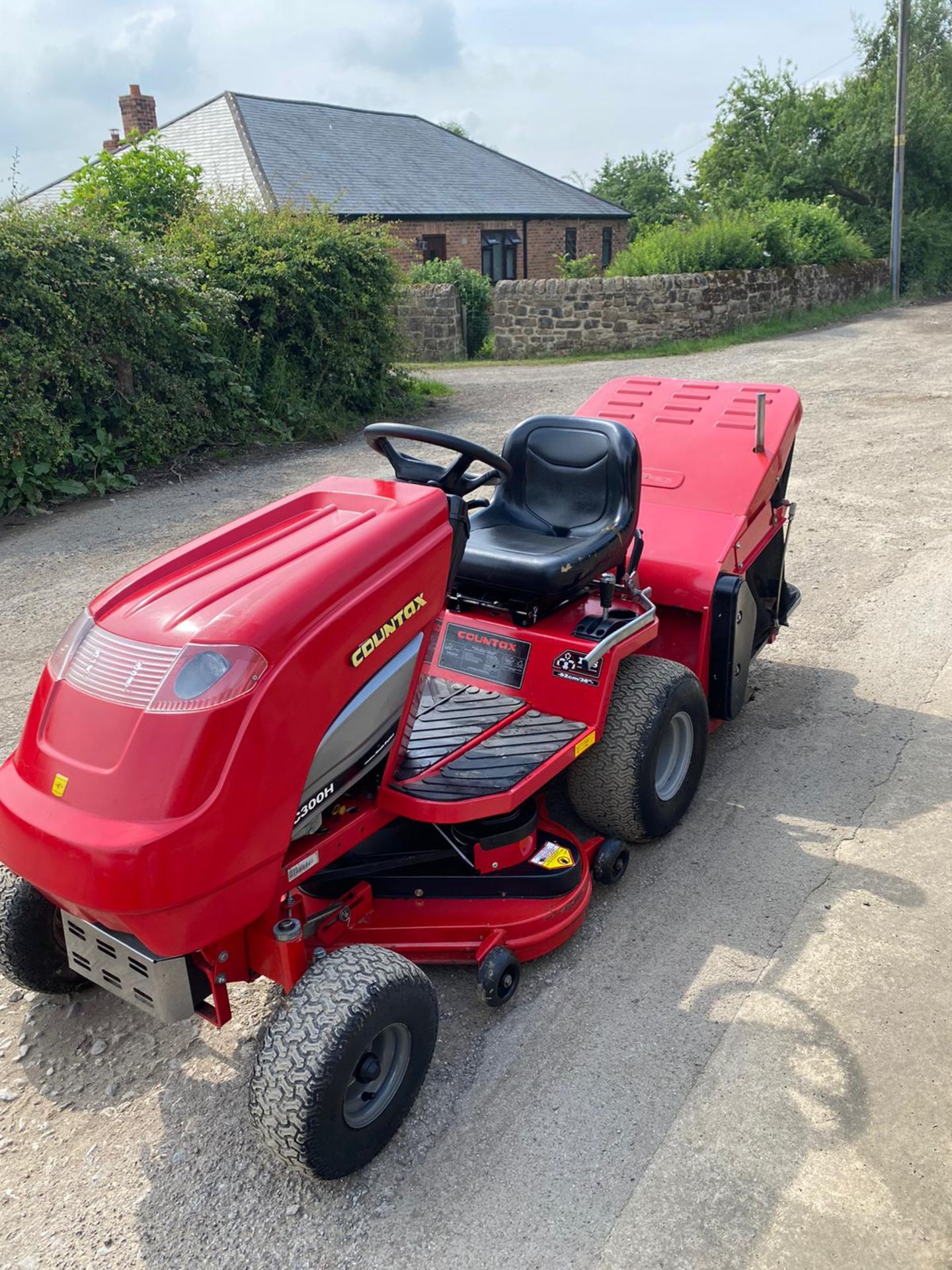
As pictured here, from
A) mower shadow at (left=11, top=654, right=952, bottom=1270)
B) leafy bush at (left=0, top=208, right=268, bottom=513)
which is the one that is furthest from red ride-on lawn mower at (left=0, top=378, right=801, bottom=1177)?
leafy bush at (left=0, top=208, right=268, bottom=513)

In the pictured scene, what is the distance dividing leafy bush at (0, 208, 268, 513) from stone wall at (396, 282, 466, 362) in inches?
284

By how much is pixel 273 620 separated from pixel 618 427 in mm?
1904

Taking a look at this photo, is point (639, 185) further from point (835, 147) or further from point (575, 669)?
point (575, 669)

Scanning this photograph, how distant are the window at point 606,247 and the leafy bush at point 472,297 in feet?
40.4

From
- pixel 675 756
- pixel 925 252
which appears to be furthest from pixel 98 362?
pixel 925 252

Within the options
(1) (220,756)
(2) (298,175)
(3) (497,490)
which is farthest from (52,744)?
(2) (298,175)

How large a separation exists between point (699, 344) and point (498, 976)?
1425 cm

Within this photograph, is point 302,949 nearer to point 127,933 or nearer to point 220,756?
point 127,933

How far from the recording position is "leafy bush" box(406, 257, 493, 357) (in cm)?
1747

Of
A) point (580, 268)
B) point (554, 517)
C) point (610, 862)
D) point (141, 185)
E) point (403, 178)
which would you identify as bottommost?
point (610, 862)

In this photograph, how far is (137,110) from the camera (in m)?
28.2

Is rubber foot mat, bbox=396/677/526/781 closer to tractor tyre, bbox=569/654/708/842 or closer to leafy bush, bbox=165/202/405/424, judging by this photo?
tractor tyre, bbox=569/654/708/842

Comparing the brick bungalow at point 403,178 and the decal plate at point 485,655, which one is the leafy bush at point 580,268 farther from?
the decal plate at point 485,655

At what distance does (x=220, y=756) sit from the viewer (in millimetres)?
2189
